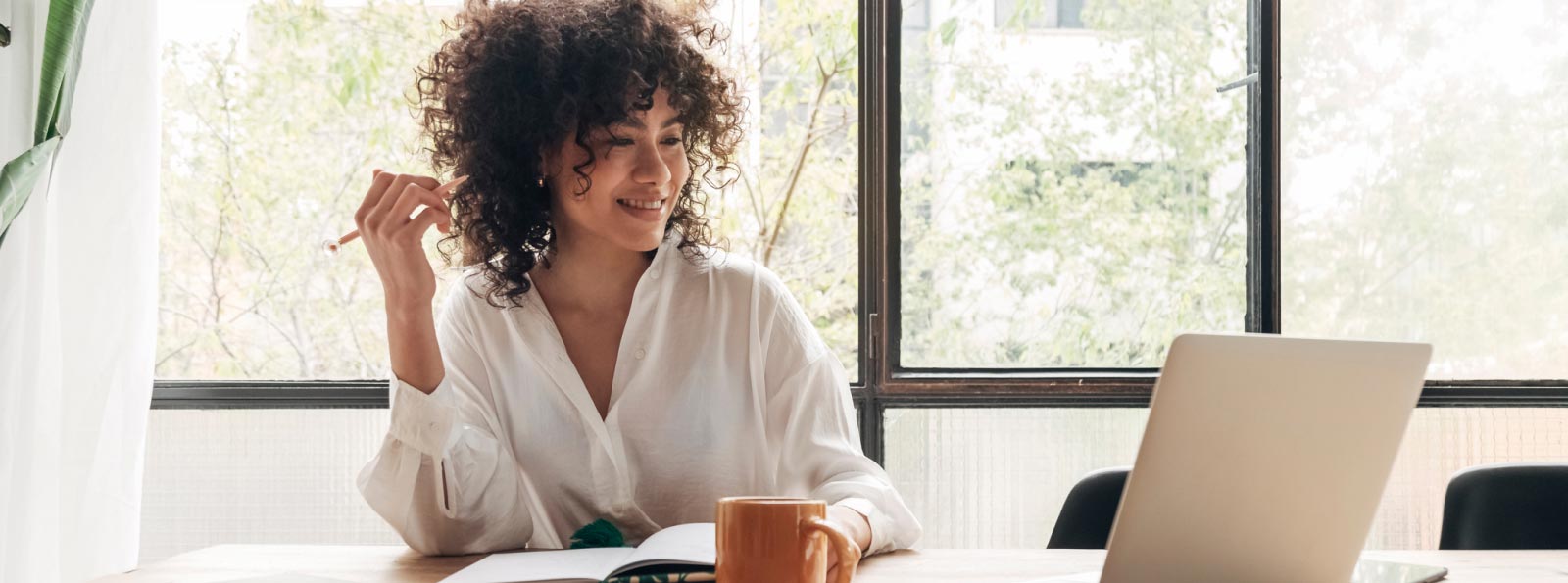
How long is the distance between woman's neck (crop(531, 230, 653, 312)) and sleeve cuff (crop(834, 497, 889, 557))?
1.74ft

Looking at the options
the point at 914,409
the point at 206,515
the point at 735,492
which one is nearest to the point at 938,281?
the point at 914,409

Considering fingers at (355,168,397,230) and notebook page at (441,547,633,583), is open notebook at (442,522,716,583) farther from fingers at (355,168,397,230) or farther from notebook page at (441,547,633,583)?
fingers at (355,168,397,230)

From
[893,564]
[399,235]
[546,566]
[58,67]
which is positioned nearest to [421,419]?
[399,235]

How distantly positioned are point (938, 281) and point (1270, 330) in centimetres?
66

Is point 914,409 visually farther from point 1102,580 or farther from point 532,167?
point 1102,580

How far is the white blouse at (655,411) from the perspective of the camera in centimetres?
157

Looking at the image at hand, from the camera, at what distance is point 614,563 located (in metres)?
1.18

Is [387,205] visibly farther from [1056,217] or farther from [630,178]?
[1056,217]

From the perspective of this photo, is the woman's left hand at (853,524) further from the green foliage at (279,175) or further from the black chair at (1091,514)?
the green foliage at (279,175)

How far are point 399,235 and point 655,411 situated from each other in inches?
16.1

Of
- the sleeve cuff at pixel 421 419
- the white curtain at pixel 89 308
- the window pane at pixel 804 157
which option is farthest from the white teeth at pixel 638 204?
the white curtain at pixel 89 308

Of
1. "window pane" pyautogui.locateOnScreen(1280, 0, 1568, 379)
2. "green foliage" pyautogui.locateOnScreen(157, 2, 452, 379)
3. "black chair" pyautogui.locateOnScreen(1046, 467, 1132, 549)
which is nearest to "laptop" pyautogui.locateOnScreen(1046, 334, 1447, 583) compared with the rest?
"black chair" pyautogui.locateOnScreen(1046, 467, 1132, 549)

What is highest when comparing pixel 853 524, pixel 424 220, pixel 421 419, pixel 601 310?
pixel 424 220

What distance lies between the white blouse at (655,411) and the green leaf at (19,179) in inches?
31.4
